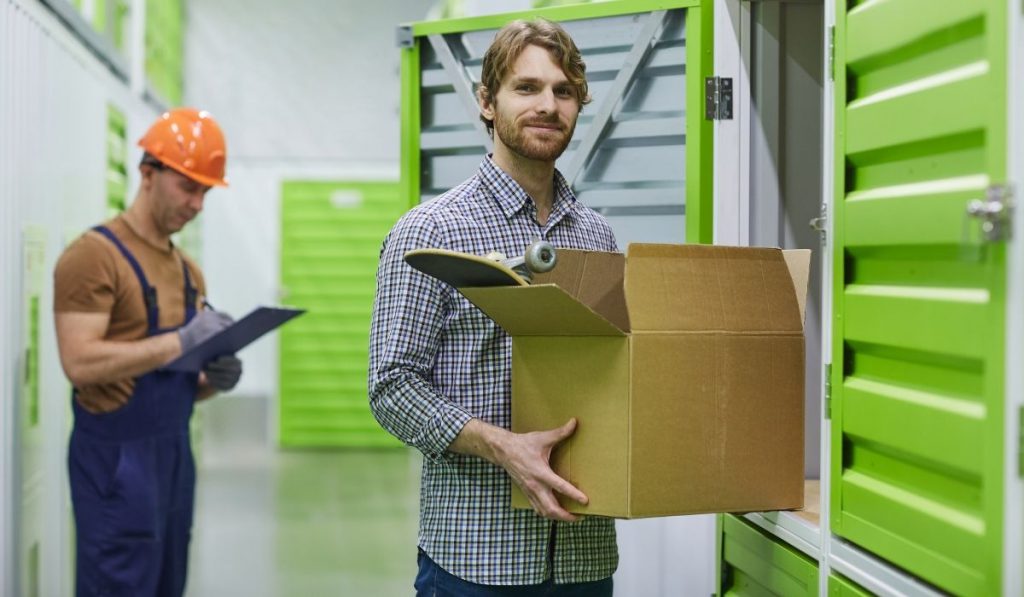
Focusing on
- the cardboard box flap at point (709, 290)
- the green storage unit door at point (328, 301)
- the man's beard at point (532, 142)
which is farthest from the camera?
the green storage unit door at point (328, 301)

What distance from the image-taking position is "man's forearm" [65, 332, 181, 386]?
317 centimetres

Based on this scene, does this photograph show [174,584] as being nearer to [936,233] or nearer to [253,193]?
[936,233]

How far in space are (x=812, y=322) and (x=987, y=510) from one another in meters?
1.26

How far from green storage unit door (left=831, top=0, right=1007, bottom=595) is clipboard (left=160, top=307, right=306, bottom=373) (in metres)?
2.01

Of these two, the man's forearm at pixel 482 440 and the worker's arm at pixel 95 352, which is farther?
the worker's arm at pixel 95 352

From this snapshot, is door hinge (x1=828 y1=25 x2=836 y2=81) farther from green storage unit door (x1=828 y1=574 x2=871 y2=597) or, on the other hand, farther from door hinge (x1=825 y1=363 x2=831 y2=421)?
green storage unit door (x1=828 y1=574 x2=871 y2=597)

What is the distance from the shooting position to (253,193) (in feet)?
28.8

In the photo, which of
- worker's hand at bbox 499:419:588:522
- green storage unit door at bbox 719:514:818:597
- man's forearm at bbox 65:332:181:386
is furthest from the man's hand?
man's forearm at bbox 65:332:181:386

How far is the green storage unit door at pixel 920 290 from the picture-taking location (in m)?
1.39

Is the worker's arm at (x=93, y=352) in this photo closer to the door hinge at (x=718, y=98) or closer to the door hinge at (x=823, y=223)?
the door hinge at (x=718, y=98)

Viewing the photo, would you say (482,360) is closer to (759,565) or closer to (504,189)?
(504,189)

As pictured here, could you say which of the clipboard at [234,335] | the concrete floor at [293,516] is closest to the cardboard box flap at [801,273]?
the clipboard at [234,335]

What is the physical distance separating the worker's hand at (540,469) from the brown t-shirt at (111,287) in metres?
1.90

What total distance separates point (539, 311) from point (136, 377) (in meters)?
2.04
